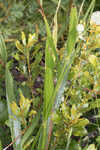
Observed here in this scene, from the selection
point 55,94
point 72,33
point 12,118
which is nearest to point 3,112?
point 12,118

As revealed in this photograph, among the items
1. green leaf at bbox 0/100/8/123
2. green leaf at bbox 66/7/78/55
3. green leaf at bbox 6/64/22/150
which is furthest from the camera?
green leaf at bbox 0/100/8/123

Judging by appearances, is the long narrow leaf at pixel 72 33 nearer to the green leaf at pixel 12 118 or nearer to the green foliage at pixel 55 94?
the green foliage at pixel 55 94

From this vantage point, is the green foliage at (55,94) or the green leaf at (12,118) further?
the green leaf at (12,118)

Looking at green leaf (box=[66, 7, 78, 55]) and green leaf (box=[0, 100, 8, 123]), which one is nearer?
green leaf (box=[66, 7, 78, 55])

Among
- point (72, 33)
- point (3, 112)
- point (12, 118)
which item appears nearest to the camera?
point (72, 33)

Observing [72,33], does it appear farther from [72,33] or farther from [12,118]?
[12,118]

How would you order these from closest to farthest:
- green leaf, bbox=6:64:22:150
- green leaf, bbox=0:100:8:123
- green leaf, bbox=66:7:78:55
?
green leaf, bbox=66:7:78:55 → green leaf, bbox=6:64:22:150 → green leaf, bbox=0:100:8:123

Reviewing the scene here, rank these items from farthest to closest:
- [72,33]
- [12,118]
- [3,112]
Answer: [3,112] < [12,118] < [72,33]

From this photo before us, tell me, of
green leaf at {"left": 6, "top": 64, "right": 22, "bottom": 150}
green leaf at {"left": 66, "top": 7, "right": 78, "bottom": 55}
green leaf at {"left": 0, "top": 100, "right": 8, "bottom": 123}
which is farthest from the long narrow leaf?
green leaf at {"left": 0, "top": 100, "right": 8, "bottom": 123}

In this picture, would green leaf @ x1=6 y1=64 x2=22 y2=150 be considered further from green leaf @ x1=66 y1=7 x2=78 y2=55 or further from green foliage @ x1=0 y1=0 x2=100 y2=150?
green leaf @ x1=66 y1=7 x2=78 y2=55

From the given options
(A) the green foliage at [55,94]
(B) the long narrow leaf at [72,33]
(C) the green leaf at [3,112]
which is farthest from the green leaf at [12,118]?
(B) the long narrow leaf at [72,33]

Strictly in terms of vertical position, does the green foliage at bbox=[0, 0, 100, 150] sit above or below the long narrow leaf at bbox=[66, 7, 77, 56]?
below

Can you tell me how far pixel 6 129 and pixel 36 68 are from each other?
319 mm

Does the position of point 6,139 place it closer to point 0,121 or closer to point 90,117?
point 0,121
